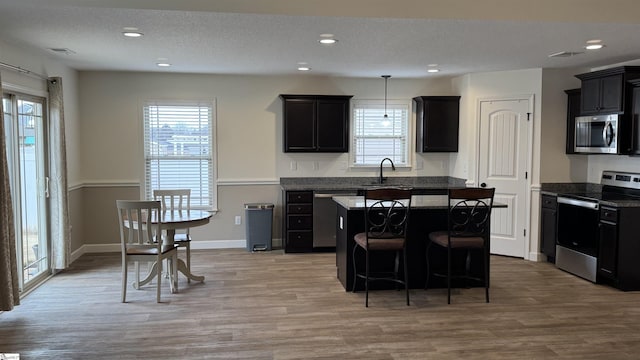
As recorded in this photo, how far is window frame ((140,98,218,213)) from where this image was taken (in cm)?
688

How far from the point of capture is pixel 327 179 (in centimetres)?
730

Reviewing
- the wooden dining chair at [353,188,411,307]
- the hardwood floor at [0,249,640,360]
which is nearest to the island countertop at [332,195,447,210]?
the wooden dining chair at [353,188,411,307]

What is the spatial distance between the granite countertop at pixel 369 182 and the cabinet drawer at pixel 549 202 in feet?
3.62

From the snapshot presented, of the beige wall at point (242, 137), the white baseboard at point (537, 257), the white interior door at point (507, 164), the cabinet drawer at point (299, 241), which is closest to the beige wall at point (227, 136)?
the beige wall at point (242, 137)

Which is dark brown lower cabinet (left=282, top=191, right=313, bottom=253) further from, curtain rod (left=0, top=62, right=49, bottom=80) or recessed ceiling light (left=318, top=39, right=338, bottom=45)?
curtain rod (left=0, top=62, right=49, bottom=80)

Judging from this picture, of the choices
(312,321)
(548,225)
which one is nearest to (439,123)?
(548,225)

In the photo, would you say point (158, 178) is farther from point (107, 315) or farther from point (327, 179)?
point (107, 315)

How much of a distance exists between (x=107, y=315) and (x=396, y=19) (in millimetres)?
3451

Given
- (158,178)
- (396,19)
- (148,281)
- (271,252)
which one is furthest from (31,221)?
(396,19)

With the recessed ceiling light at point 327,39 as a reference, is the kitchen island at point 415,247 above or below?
below

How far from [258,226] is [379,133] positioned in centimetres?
227

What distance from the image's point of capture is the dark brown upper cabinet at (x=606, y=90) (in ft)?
17.3

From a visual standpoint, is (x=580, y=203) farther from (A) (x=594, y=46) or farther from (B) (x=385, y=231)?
(B) (x=385, y=231)

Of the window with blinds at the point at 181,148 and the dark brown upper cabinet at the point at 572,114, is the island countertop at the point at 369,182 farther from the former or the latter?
the dark brown upper cabinet at the point at 572,114
